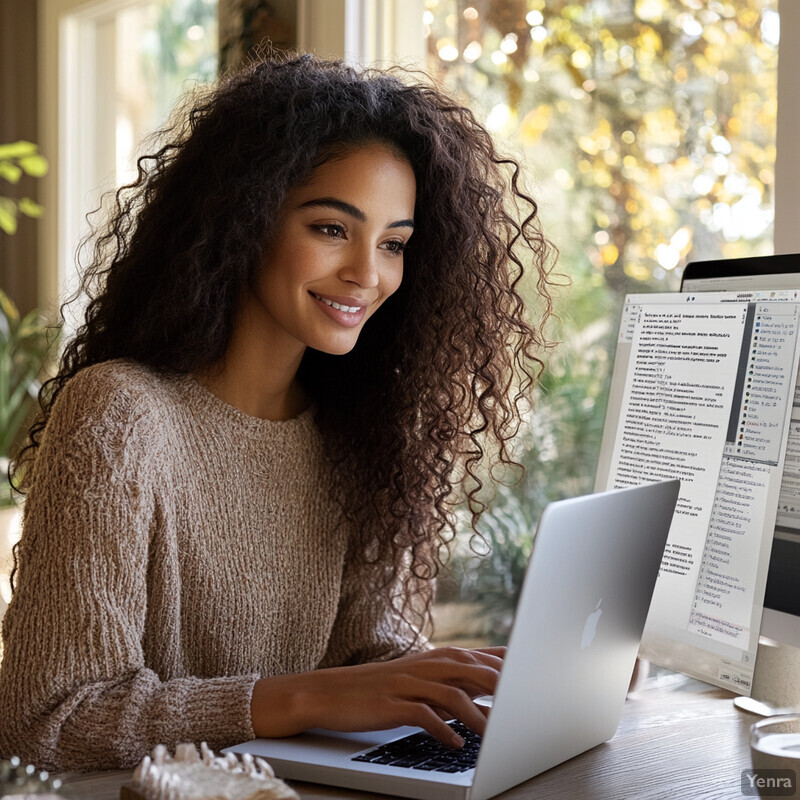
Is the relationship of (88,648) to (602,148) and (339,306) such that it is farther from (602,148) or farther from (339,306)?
(602,148)

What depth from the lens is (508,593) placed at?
2.58 m

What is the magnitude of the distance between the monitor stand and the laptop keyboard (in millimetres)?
411

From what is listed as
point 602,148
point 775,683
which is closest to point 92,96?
point 602,148

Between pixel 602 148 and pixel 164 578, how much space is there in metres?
1.50

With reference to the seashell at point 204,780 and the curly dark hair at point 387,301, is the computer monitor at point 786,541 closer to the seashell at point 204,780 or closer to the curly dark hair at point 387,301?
the curly dark hair at point 387,301

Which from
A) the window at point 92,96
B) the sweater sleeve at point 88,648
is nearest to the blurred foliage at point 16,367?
the window at point 92,96

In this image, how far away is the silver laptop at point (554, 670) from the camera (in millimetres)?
877

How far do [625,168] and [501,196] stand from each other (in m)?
0.78

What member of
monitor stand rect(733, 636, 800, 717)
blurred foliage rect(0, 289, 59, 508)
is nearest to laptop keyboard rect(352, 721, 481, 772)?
monitor stand rect(733, 636, 800, 717)

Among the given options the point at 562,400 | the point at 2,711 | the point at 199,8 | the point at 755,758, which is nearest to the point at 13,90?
the point at 199,8

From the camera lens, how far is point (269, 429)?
4.77 ft

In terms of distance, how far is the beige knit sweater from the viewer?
42.5 inches

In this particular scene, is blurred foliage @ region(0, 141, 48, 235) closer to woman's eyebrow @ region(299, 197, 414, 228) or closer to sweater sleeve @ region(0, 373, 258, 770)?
woman's eyebrow @ region(299, 197, 414, 228)

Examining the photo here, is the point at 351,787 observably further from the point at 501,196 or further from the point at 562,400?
the point at 562,400
